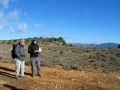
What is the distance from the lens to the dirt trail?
18.1m

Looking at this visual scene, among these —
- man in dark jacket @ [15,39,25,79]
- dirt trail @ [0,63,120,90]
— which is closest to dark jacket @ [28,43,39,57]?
man in dark jacket @ [15,39,25,79]

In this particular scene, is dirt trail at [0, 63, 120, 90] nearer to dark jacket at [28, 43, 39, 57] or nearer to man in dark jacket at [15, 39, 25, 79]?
man in dark jacket at [15, 39, 25, 79]

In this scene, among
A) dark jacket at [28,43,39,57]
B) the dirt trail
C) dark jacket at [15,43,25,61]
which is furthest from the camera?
dark jacket at [28,43,39,57]

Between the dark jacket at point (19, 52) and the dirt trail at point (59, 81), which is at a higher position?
the dark jacket at point (19, 52)

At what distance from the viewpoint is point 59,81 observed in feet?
65.7

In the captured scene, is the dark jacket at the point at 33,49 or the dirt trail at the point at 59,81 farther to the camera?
the dark jacket at the point at 33,49

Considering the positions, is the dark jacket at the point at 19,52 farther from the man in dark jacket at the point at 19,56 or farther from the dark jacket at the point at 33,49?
the dark jacket at the point at 33,49

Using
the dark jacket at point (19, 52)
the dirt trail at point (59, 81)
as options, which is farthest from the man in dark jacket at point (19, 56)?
the dirt trail at point (59, 81)

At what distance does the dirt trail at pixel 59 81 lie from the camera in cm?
1811

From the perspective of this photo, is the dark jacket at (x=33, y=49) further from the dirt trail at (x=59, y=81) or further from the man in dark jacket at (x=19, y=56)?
the dirt trail at (x=59, y=81)

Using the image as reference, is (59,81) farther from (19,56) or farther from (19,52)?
(19,52)

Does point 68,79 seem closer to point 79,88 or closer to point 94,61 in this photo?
point 79,88

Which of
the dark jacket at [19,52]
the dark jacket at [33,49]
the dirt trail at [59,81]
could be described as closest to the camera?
the dirt trail at [59,81]

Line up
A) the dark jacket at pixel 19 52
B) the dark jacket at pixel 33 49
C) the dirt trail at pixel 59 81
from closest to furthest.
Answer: the dirt trail at pixel 59 81
the dark jacket at pixel 19 52
the dark jacket at pixel 33 49
